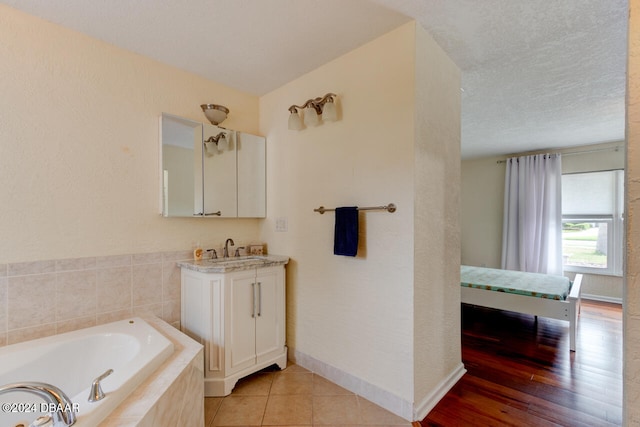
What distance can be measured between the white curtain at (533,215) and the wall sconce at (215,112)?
4624 mm

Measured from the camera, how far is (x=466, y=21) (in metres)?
1.63

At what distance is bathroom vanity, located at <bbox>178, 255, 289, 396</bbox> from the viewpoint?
1.91 meters

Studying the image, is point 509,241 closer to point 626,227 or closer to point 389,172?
point 389,172

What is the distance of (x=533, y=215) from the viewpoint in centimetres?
445

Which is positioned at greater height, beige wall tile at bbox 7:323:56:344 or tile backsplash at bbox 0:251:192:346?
tile backsplash at bbox 0:251:192:346

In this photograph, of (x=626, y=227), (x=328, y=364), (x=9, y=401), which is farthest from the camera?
(x=328, y=364)

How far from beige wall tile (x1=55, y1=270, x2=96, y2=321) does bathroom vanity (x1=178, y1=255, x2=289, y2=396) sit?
1.76ft

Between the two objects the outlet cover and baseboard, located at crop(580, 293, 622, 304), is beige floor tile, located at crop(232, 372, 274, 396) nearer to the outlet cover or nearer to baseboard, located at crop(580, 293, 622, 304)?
the outlet cover

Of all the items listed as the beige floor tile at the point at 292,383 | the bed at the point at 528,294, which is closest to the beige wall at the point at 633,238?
the beige floor tile at the point at 292,383

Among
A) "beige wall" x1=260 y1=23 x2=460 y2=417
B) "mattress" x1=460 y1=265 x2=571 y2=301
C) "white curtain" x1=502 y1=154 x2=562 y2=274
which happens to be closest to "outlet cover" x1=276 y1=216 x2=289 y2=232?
"beige wall" x1=260 y1=23 x2=460 y2=417

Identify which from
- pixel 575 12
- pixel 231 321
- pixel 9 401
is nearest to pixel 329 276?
pixel 231 321

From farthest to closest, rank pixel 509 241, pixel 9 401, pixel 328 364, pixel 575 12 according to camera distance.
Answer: pixel 509 241 < pixel 328 364 < pixel 575 12 < pixel 9 401

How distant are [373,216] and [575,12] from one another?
60.8 inches

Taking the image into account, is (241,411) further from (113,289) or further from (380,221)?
(380,221)
